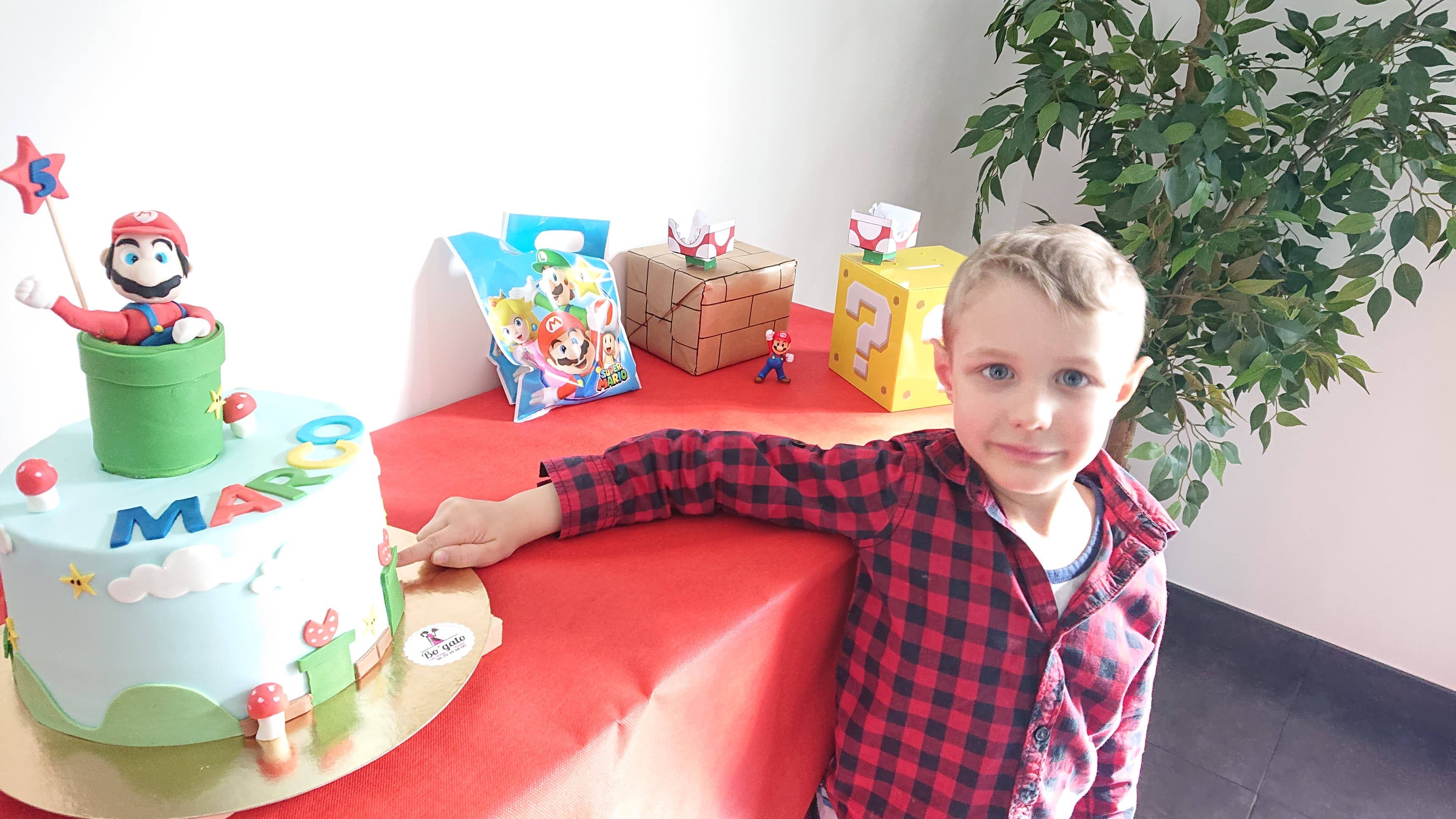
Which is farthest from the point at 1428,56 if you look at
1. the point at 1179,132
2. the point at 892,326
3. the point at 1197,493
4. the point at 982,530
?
the point at 982,530

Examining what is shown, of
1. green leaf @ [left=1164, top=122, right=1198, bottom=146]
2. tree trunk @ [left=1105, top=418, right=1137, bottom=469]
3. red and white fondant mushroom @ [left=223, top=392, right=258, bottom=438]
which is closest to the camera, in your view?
red and white fondant mushroom @ [left=223, top=392, right=258, bottom=438]

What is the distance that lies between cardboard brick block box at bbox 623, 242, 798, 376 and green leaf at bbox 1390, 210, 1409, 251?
2.88 ft

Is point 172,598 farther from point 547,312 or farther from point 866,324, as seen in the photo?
point 866,324

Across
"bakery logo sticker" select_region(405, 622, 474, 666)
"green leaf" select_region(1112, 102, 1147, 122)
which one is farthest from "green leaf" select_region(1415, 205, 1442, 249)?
"bakery logo sticker" select_region(405, 622, 474, 666)

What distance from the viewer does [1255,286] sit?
1.44 meters

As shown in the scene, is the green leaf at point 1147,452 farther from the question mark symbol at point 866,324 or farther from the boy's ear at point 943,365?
the boy's ear at point 943,365

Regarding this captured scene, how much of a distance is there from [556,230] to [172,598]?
28.0 inches

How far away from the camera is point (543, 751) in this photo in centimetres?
67

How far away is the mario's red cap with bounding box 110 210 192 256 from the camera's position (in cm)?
61

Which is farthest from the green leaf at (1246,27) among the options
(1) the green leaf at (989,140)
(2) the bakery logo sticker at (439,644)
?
(2) the bakery logo sticker at (439,644)

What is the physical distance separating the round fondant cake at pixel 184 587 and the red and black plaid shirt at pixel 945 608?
0.28 meters

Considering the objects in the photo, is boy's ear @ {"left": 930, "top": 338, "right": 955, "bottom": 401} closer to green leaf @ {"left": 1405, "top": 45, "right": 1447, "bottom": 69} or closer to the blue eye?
the blue eye

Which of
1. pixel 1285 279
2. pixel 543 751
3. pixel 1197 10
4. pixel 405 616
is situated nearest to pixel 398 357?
pixel 405 616

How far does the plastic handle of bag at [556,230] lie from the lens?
3.79 feet
